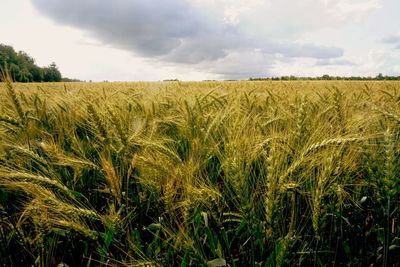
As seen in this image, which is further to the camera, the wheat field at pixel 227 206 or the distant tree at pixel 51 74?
the distant tree at pixel 51 74

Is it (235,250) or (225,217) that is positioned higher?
(225,217)

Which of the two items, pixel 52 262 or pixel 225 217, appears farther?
pixel 225 217

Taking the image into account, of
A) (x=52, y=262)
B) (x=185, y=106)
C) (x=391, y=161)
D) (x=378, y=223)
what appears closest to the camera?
(x=391, y=161)

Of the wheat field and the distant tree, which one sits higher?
the distant tree

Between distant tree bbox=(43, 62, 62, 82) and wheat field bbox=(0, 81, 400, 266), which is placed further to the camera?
distant tree bbox=(43, 62, 62, 82)

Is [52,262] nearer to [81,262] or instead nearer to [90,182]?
Answer: [81,262]

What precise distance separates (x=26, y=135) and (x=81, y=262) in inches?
31.3

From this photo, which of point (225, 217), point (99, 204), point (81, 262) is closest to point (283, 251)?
point (225, 217)

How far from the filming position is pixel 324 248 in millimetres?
1193

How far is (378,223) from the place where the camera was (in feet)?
4.55

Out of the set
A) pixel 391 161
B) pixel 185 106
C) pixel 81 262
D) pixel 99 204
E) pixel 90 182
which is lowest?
pixel 81 262

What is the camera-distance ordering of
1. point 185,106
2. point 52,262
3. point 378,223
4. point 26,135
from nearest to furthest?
1. point 52,262
2. point 378,223
3. point 26,135
4. point 185,106

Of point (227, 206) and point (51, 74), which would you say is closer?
point (227, 206)

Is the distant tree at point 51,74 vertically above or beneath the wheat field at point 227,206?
above
